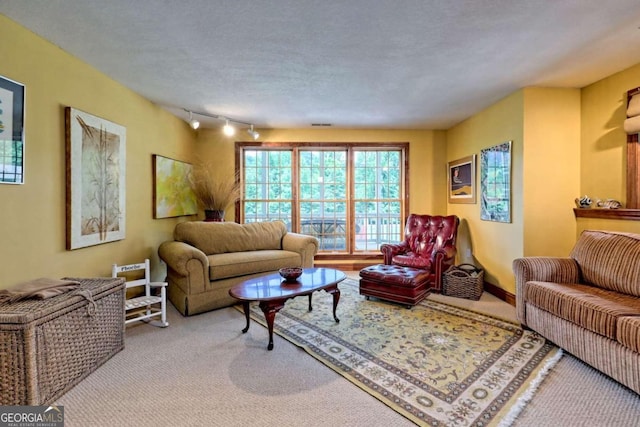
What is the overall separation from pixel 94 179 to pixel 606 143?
16.6 ft

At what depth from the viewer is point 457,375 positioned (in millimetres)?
2062

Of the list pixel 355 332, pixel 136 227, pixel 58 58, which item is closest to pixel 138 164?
pixel 136 227

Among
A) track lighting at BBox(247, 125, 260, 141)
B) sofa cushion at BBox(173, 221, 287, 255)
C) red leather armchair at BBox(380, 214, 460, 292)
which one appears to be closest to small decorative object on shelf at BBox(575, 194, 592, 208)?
red leather armchair at BBox(380, 214, 460, 292)

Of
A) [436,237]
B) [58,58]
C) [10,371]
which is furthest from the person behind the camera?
[436,237]

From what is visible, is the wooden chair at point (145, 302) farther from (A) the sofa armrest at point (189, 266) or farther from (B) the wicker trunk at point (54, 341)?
(B) the wicker trunk at point (54, 341)

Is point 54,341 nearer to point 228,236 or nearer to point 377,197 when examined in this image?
point 228,236

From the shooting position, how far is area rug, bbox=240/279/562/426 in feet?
5.82

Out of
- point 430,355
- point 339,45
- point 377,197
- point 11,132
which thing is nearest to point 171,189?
point 11,132

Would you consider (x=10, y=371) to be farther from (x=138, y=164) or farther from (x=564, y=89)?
(x=564, y=89)

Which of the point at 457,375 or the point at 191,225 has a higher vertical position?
the point at 191,225

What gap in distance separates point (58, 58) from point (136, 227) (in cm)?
177

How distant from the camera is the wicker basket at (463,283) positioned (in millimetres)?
3675

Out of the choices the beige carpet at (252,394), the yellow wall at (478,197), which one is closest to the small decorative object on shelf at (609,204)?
the yellow wall at (478,197)

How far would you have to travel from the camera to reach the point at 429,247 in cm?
438
